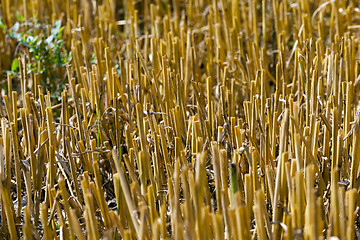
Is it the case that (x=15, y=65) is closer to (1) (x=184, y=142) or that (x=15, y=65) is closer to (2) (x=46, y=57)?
(2) (x=46, y=57)

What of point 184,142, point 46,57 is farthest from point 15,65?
point 184,142

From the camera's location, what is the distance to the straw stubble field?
1.00 metres

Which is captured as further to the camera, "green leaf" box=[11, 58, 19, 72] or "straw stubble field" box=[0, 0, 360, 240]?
"green leaf" box=[11, 58, 19, 72]

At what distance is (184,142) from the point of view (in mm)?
1529

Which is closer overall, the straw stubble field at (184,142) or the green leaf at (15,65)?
the straw stubble field at (184,142)

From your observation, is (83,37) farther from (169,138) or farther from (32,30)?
(169,138)

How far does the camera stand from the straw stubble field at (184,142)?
3.28 feet

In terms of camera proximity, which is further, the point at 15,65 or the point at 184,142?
the point at 15,65

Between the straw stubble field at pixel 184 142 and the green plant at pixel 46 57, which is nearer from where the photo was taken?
the straw stubble field at pixel 184 142

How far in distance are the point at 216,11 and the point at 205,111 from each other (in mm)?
833

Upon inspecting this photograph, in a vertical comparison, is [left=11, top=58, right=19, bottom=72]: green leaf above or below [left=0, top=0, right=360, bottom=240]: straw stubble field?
above

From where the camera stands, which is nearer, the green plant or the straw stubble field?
the straw stubble field

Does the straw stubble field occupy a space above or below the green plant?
below

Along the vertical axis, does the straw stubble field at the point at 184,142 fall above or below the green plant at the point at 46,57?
below
